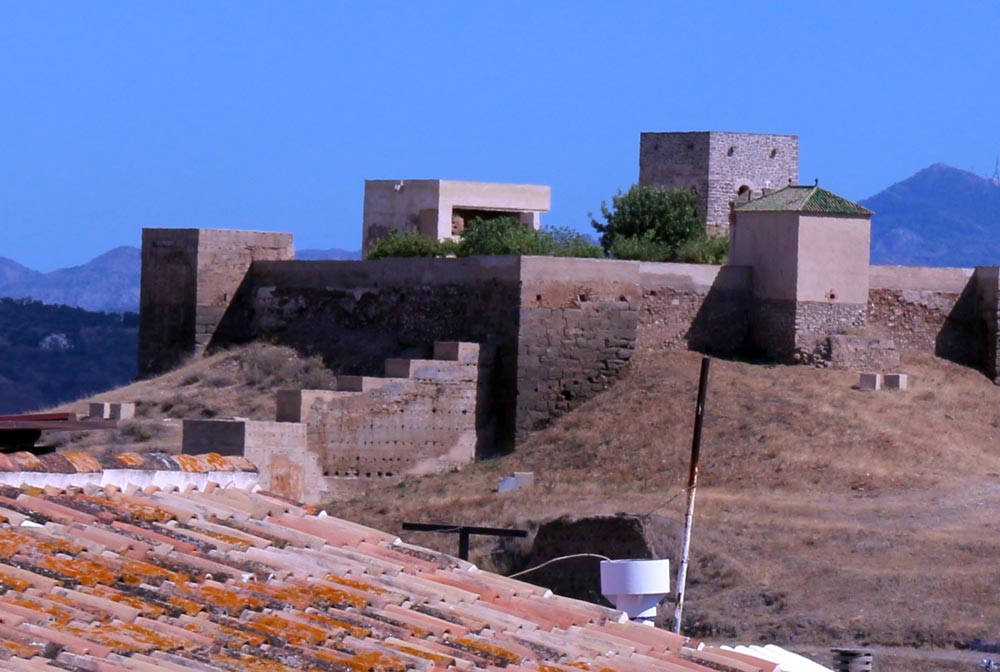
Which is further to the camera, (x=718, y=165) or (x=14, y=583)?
(x=718, y=165)

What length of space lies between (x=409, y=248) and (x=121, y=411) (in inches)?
337

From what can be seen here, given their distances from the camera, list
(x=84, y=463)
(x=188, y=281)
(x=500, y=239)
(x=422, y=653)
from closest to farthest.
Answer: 1. (x=422, y=653)
2. (x=84, y=463)
3. (x=188, y=281)
4. (x=500, y=239)

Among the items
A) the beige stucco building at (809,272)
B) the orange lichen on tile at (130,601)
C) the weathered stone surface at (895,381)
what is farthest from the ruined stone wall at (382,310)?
the orange lichen on tile at (130,601)

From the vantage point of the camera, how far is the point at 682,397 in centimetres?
2797

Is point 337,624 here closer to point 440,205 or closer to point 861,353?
point 861,353

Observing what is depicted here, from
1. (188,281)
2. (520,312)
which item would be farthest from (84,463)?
(188,281)

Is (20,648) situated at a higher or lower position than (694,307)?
lower

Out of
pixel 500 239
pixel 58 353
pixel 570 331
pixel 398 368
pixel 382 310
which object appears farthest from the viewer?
pixel 58 353

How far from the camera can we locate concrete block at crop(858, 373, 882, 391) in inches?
1136

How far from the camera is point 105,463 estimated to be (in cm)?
997

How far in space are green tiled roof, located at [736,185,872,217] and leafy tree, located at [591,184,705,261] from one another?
1243cm

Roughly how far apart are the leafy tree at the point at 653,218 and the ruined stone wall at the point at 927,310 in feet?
39.8

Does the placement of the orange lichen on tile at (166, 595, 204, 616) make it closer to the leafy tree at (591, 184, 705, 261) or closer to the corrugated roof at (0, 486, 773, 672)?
the corrugated roof at (0, 486, 773, 672)

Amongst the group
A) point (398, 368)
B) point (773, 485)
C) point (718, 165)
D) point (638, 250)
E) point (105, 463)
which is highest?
point (718, 165)
